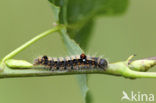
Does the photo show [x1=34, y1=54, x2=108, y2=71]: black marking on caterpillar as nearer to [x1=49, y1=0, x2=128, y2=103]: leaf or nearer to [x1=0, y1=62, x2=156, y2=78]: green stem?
[x1=0, y1=62, x2=156, y2=78]: green stem

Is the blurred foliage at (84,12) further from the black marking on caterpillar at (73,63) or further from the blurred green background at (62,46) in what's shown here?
the blurred green background at (62,46)

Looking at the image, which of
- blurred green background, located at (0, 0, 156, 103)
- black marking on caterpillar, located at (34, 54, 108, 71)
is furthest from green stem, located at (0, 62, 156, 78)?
blurred green background, located at (0, 0, 156, 103)

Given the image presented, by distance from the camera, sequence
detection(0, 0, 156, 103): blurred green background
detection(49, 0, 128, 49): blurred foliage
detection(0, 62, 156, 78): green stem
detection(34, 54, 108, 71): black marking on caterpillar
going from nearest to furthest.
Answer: detection(0, 62, 156, 78): green stem, detection(34, 54, 108, 71): black marking on caterpillar, detection(49, 0, 128, 49): blurred foliage, detection(0, 0, 156, 103): blurred green background

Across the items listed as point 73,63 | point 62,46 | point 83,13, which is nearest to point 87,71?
point 73,63

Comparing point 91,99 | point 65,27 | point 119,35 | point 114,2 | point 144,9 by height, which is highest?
point 144,9

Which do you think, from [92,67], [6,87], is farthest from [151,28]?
[92,67]

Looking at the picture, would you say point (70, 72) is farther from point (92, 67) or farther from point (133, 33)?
point (133, 33)

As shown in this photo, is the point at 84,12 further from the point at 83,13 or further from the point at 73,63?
the point at 73,63
